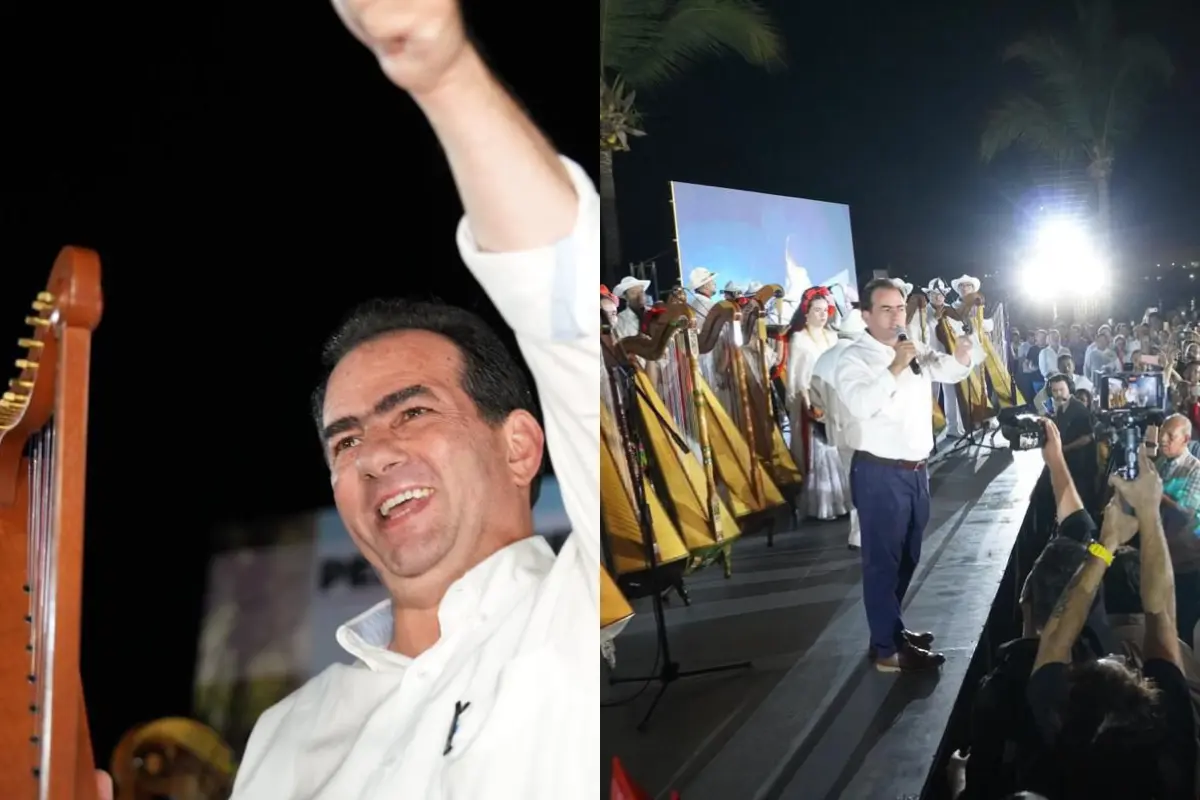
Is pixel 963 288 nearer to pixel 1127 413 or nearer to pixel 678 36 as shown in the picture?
pixel 1127 413

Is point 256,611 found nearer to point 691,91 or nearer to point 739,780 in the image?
point 739,780

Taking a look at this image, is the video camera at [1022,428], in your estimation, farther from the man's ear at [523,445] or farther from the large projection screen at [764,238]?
the man's ear at [523,445]

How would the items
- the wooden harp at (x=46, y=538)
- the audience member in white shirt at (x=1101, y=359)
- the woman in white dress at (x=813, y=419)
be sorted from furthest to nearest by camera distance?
the woman in white dress at (x=813, y=419), the audience member in white shirt at (x=1101, y=359), the wooden harp at (x=46, y=538)

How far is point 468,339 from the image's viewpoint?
185 cm

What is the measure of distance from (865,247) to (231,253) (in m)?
1.17

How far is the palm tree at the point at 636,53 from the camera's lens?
6.44 feet

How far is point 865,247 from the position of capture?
1840 millimetres

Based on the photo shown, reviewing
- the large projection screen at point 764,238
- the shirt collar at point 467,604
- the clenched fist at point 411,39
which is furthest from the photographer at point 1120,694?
the clenched fist at point 411,39

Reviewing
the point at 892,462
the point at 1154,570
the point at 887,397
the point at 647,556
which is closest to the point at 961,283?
the point at 887,397

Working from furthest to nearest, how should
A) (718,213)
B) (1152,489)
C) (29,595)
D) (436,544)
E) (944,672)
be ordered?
(718,213) → (436,544) → (944,672) → (1152,489) → (29,595)

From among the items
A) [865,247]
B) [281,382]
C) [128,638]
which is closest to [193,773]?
[128,638]

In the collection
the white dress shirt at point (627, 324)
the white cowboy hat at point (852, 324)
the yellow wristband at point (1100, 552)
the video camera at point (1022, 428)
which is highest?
the white dress shirt at point (627, 324)

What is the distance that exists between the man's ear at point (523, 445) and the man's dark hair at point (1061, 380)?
36.1 inches

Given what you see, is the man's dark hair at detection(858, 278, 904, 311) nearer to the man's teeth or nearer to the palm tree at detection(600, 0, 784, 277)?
the palm tree at detection(600, 0, 784, 277)
